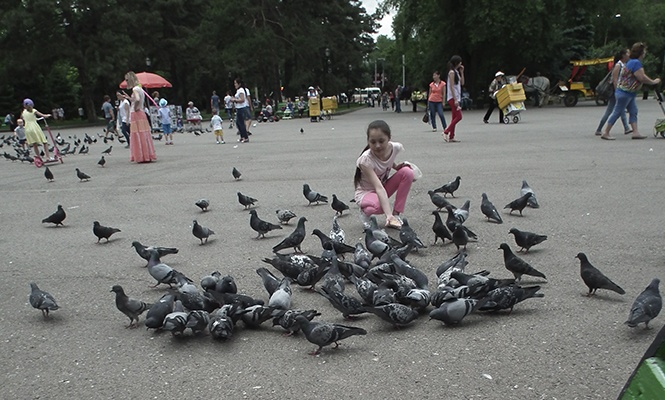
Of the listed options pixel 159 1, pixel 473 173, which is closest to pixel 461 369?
pixel 473 173

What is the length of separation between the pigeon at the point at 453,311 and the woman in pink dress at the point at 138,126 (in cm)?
1089

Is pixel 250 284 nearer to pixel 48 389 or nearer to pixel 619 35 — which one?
pixel 48 389

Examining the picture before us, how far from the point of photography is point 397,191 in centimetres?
655

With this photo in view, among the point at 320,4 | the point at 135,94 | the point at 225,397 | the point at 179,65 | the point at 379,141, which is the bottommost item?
the point at 225,397

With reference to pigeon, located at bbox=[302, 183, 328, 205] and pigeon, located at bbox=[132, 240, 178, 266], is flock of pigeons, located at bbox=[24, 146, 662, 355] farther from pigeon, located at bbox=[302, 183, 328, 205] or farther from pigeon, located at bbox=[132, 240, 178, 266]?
pigeon, located at bbox=[302, 183, 328, 205]

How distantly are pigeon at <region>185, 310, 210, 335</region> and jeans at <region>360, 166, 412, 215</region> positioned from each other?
297cm

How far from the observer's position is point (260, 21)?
37250 mm

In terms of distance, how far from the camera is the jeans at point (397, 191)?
6.30 m

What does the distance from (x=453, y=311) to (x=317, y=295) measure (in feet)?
4.42

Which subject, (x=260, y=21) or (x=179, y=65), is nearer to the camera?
(x=260, y=21)

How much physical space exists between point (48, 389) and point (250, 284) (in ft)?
6.46

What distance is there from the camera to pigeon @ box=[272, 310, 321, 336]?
3721mm

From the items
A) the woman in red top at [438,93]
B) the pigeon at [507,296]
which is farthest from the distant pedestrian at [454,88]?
the pigeon at [507,296]

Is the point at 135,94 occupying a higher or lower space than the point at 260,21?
lower
